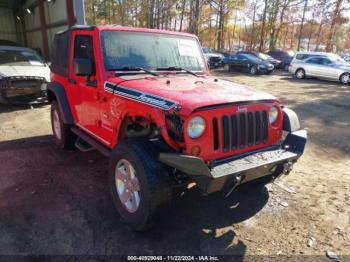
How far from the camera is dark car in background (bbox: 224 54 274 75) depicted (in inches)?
785

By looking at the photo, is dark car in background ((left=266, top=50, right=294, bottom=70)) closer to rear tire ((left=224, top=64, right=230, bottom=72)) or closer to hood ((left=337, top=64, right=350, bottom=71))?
rear tire ((left=224, top=64, right=230, bottom=72))

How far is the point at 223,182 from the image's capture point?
260 centimetres

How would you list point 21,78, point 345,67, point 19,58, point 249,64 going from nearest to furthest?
point 21,78
point 19,58
point 345,67
point 249,64

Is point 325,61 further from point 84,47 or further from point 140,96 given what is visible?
point 140,96

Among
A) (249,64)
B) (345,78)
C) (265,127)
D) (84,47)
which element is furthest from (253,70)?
(265,127)

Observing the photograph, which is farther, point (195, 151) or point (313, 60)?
point (313, 60)

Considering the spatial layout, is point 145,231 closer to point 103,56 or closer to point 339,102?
point 103,56

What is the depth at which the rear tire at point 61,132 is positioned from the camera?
496 centimetres

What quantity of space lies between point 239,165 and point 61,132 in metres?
3.52

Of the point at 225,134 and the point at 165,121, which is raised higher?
the point at 165,121

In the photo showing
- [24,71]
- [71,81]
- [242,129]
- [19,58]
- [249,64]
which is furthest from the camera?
[249,64]

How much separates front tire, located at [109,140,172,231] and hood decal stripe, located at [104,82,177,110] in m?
0.41

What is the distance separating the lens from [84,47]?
160 inches

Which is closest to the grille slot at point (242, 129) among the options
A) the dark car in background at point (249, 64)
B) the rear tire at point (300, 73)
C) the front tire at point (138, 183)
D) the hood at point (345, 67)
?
the front tire at point (138, 183)
